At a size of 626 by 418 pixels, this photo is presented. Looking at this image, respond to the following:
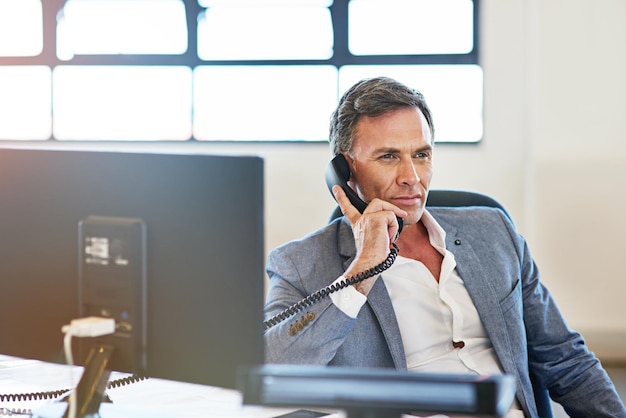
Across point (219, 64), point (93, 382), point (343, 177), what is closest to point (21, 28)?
point (219, 64)

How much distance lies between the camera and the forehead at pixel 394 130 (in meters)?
1.95

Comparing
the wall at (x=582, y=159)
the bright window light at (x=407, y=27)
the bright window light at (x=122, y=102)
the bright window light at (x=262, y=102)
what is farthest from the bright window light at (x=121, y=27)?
the wall at (x=582, y=159)

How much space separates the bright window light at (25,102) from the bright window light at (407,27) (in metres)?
1.81

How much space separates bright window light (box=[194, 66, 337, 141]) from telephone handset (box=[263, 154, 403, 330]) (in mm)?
2737

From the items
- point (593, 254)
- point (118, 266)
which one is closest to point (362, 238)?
point (118, 266)

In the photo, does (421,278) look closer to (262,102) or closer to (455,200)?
(455,200)

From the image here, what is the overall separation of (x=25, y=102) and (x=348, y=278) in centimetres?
383

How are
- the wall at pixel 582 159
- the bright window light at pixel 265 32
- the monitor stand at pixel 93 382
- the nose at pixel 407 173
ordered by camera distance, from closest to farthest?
the monitor stand at pixel 93 382, the nose at pixel 407 173, the wall at pixel 582 159, the bright window light at pixel 265 32

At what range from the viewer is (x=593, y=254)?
426 cm

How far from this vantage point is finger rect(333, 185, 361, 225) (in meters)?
1.96

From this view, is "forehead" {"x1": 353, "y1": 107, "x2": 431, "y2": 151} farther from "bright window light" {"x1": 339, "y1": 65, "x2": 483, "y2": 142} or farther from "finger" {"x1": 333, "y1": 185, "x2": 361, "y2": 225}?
"bright window light" {"x1": 339, "y1": 65, "x2": 483, "y2": 142}

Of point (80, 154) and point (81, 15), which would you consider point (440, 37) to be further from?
point (80, 154)

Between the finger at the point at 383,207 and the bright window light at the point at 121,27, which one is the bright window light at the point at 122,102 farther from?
the finger at the point at 383,207

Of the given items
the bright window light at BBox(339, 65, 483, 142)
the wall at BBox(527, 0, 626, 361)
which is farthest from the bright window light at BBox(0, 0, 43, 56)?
the wall at BBox(527, 0, 626, 361)
